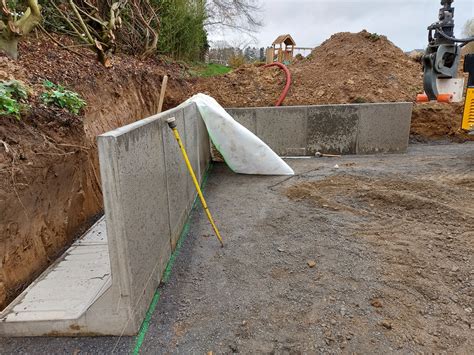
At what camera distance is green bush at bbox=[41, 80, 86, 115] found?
356 centimetres

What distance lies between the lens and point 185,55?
1127 centimetres

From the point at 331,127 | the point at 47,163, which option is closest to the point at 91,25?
the point at 47,163

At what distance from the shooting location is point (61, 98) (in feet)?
12.0

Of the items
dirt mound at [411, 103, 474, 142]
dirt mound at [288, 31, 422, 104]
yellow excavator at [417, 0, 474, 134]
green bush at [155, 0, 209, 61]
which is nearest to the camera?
yellow excavator at [417, 0, 474, 134]

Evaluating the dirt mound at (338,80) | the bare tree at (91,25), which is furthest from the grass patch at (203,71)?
the bare tree at (91,25)

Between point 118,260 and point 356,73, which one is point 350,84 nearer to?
point 356,73

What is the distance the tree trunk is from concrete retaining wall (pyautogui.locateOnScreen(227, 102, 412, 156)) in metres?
4.21

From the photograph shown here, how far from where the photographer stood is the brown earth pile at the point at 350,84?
27.4 feet

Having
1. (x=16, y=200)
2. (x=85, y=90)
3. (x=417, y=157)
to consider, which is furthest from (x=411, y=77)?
(x=16, y=200)

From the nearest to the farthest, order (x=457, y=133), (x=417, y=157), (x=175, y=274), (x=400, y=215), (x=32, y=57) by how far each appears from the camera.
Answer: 1. (x=175, y=274)
2. (x=400, y=215)
3. (x=32, y=57)
4. (x=417, y=157)
5. (x=457, y=133)

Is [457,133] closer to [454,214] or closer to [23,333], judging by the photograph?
[454,214]

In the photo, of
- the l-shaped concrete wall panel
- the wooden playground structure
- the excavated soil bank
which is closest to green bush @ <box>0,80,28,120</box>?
the excavated soil bank

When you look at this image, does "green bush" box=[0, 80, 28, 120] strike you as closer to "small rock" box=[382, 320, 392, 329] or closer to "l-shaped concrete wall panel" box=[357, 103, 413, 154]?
"small rock" box=[382, 320, 392, 329]

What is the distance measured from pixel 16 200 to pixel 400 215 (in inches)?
157
